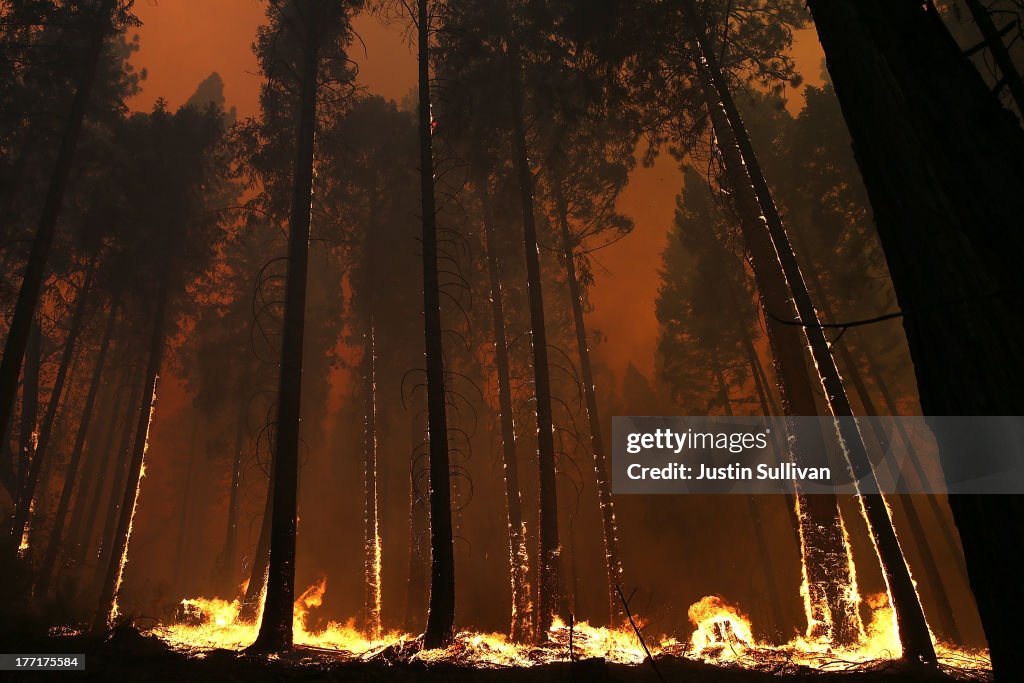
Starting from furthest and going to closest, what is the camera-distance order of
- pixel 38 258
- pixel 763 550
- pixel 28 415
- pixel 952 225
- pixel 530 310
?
pixel 763 550 < pixel 28 415 < pixel 530 310 < pixel 38 258 < pixel 952 225

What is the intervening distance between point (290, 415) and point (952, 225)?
327 inches

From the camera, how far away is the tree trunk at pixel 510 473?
11633mm

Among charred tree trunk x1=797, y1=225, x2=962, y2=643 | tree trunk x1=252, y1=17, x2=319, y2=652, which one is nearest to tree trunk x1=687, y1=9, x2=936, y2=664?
charred tree trunk x1=797, y1=225, x2=962, y2=643

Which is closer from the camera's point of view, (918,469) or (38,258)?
(38,258)

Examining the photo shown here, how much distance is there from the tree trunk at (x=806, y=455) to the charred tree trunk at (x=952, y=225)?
6544 millimetres

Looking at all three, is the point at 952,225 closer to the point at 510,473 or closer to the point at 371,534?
the point at 510,473

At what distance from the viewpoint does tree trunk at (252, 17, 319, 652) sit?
7.23 meters

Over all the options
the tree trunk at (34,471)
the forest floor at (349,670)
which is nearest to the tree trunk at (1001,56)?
the forest floor at (349,670)

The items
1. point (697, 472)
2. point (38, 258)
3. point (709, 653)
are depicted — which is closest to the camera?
point (709, 653)

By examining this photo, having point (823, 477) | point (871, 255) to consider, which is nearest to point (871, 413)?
point (871, 255)

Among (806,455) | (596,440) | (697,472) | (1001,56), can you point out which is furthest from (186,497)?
(1001,56)

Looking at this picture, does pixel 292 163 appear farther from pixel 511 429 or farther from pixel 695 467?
pixel 695 467

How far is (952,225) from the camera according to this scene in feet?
6.22

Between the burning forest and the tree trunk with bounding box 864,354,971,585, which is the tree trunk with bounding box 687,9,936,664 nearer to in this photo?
the burning forest
